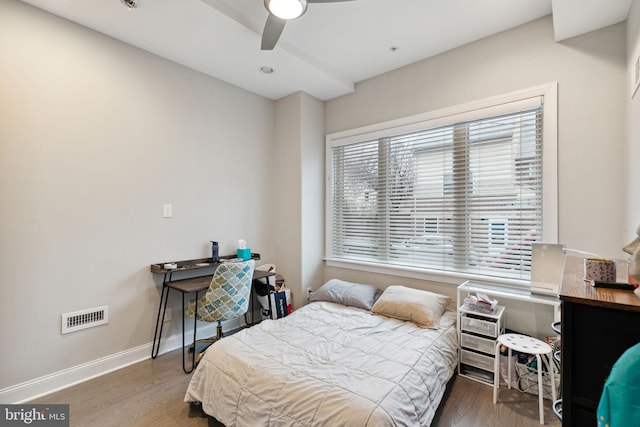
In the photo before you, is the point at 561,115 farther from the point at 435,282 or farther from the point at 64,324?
the point at 64,324

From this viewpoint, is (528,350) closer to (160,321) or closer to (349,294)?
(349,294)

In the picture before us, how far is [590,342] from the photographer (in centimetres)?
99

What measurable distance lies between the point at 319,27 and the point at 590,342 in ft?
8.97

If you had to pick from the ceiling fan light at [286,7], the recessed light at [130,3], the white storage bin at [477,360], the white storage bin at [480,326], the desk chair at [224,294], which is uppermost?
the recessed light at [130,3]

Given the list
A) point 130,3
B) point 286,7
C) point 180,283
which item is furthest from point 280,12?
point 180,283

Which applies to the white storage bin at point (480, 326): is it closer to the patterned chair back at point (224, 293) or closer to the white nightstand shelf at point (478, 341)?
the white nightstand shelf at point (478, 341)

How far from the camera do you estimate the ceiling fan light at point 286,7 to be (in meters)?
1.85

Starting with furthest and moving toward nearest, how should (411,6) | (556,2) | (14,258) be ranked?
(411,6), (14,258), (556,2)

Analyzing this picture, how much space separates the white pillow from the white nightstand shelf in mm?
204

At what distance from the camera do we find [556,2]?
1979 mm

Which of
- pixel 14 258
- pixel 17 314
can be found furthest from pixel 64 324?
pixel 14 258

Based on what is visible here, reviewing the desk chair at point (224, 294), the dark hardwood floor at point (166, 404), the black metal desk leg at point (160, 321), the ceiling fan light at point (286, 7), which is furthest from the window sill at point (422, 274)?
the ceiling fan light at point (286, 7)

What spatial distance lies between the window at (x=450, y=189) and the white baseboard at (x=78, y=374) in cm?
215

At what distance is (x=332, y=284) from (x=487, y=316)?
5.10 ft
